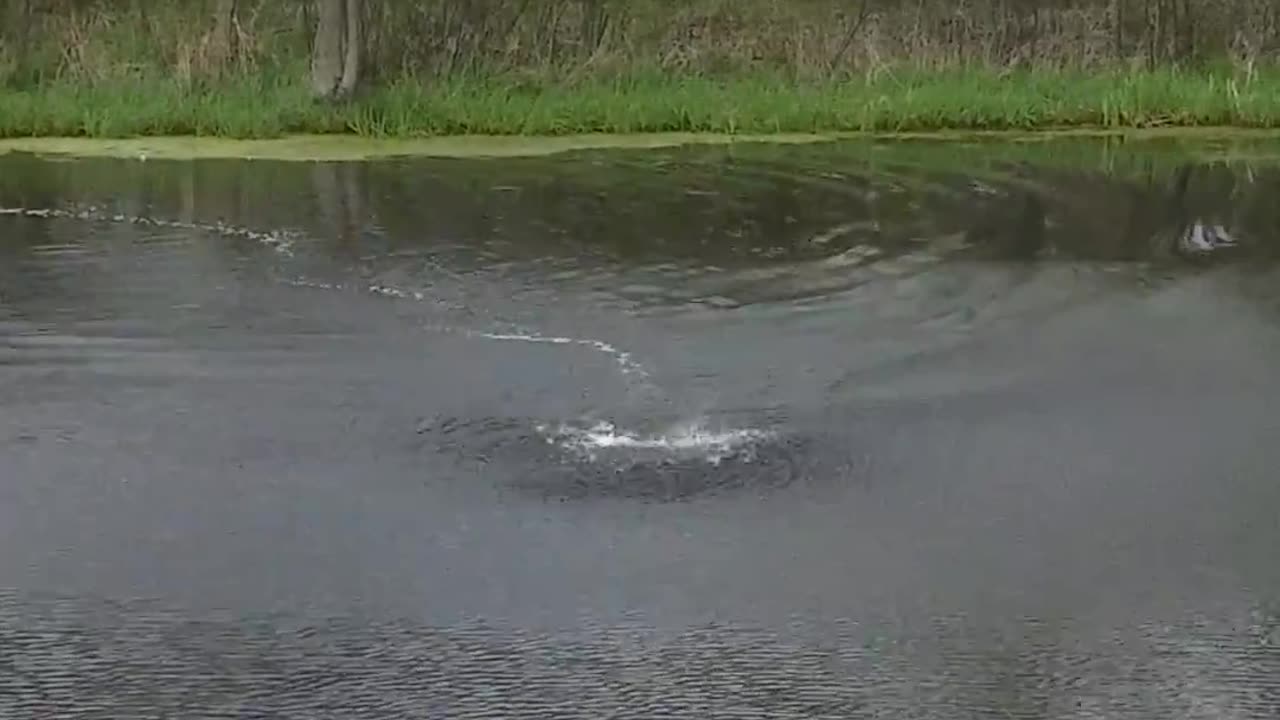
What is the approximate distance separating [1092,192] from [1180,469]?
15.0 ft

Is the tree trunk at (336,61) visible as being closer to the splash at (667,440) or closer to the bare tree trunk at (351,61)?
the bare tree trunk at (351,61)

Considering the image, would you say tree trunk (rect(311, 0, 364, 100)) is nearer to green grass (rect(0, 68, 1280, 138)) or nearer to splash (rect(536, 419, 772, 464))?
green grass (rect(0, 68, 1280, 138))

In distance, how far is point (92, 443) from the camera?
17.9 feet

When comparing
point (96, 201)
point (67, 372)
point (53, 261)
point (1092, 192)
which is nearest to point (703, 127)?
point (1092, 192)

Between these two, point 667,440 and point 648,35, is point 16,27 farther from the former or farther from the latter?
point 667,440

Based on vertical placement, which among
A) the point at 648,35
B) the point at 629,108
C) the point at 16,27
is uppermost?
the point at 648,35

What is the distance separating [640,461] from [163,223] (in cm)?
427

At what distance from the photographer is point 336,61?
39.6 ft

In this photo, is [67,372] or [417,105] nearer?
[67,372]

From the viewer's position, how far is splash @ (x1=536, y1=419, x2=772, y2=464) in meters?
5.32

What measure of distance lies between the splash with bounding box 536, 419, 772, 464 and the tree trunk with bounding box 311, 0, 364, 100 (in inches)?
271

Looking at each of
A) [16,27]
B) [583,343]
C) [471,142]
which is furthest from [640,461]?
[16,27]

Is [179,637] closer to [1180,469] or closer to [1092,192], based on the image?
[1180,469]

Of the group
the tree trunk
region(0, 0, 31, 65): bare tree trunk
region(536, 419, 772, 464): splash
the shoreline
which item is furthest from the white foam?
region(0, 0, 31, 65): bare tree trunk
